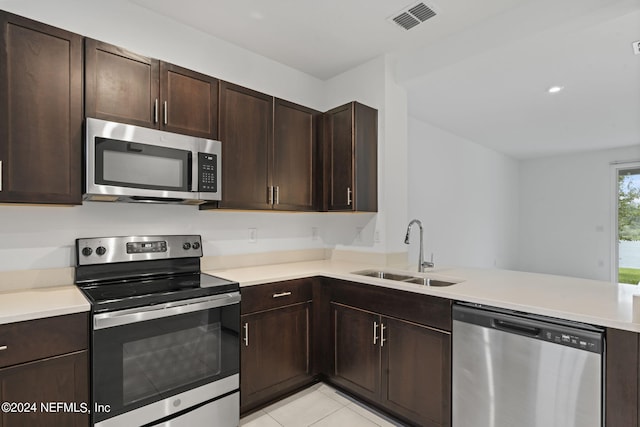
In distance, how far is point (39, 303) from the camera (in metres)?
1.54

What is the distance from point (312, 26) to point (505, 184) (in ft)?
18.4

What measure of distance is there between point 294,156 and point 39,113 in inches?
64.3

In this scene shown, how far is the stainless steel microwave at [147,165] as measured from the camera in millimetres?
1792

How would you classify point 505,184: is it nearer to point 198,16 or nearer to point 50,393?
point 198,16

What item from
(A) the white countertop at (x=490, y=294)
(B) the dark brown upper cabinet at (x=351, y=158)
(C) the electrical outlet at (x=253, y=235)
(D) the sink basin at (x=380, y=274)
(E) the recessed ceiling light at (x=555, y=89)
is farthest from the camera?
(E) the recessed ceiling light at (x=555, y=89)

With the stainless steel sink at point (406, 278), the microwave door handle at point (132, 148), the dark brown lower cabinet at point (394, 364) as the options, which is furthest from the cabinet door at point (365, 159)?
the microwave door handle at point (132, 148)

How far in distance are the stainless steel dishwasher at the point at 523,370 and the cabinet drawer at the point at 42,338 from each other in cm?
184

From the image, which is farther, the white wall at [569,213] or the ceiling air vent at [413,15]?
the white wall at [569,213]

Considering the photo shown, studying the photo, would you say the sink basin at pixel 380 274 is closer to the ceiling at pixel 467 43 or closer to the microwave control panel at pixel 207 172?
the microwave control panel at pixel 207 172

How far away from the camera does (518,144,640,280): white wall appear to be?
607 centimetres

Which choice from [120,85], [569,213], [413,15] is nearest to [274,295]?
[120,85]

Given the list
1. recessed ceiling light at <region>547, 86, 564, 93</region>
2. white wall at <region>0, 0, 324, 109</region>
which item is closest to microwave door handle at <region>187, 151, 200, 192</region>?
white wall at <region>0, 0, 324, 109</region>

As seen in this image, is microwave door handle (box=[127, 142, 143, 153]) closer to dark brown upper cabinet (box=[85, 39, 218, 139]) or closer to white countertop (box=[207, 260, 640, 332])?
dark brown upper cabinet (box=[85, 39, 218, 139])

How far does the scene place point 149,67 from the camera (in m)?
2.04
